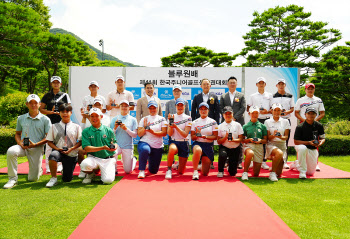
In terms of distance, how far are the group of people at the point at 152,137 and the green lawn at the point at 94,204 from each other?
0.30m

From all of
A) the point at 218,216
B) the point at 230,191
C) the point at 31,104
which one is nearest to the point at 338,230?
the point at 218,216

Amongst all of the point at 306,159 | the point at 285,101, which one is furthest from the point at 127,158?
the point at 285,101

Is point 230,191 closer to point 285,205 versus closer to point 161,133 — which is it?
point 285,205

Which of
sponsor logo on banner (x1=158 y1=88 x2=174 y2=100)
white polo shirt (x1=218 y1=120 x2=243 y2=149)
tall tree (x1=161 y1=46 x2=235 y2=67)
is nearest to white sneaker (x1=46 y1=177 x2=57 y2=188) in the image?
white polo shirt (x1=218 y1=120 x2=243 y2=149)

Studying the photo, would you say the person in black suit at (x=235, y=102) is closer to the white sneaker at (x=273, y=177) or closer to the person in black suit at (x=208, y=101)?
the person in black suit at (x=208, y=101)

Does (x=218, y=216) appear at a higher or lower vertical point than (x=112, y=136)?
lower

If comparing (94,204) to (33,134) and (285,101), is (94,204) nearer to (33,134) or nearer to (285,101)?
(33,134)

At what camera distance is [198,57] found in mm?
27125

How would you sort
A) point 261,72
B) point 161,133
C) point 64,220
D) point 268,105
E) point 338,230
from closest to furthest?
point 338,230, point 64,220, point 161,133, point 268,105, point 261,72

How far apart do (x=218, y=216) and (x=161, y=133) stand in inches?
A: 95.1

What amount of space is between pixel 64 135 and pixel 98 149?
70 cm

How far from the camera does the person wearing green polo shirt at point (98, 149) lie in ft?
15.7

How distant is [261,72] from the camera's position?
839 centimetres

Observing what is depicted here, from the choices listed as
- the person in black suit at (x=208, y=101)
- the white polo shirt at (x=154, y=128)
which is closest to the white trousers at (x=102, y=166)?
the white polo shirt at (x=154, y=128)
